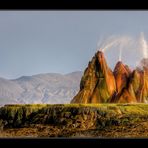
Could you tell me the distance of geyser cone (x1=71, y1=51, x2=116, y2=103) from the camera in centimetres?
713

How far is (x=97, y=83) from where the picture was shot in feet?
28.8


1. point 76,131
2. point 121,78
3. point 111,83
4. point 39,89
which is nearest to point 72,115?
Answer: point 76,131

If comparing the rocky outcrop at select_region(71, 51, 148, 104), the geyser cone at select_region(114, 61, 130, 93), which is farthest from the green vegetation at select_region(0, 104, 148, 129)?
the geyser cone at select_region(114, 61, 130, 93)

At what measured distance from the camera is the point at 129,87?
9.00 metres

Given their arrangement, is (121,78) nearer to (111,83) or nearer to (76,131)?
(111,83)

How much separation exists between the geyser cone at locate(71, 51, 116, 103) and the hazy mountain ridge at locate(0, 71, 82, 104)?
327 mm

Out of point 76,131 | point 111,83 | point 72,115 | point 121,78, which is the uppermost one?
point 121,78

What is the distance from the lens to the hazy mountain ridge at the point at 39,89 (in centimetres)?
621

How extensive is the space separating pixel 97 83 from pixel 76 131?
8.67ft

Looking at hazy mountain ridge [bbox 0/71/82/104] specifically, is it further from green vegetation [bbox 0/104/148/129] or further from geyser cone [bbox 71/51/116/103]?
geyser cone [bbox 71/51/116/103]

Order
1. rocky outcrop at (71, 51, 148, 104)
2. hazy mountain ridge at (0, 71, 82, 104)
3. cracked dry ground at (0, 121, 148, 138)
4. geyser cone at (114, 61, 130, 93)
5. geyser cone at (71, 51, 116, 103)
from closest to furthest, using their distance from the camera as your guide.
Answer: cracked dry ground at (0, 121, 148, 138) < hazy mountain ridge at (0, 71, 82, 104) < geyser cone at (71, 51, 116, 103) < rocky outcrop at (71, 51, 148, 104) < geyser cone at (114, 61, 130, 93)
